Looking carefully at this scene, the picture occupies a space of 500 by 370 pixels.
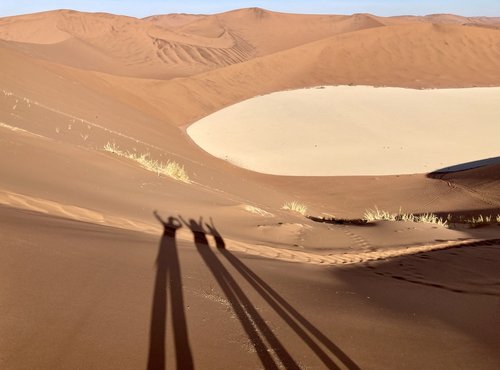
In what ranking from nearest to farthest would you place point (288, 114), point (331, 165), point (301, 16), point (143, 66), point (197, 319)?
point (197, 319) → point (331, 165) → point (288, 114) → point (143, 66) → point (301, 16)

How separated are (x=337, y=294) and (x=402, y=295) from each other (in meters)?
0.62

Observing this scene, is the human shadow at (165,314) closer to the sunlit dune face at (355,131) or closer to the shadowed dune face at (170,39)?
the sunlit dune face at (355,131)

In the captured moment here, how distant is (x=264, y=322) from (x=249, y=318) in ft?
0.33

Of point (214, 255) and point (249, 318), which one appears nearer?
point (249, 318)

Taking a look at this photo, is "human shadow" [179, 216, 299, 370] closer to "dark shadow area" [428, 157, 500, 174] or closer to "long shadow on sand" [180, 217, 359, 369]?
"long shadow on sand" [180, 217, 359, 369]

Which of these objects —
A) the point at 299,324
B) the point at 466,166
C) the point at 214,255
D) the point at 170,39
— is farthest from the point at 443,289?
the point at 170,39

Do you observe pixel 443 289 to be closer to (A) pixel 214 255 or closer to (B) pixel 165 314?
(A) pixel 214 255

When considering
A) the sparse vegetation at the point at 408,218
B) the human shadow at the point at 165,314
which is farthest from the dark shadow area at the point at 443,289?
the sparse vegetation at the point at 408,218

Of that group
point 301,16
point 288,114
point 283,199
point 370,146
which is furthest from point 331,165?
point 301,16

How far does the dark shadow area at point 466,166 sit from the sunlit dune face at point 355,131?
357 millimetres

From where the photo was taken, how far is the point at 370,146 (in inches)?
800

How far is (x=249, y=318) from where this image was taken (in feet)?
10.7

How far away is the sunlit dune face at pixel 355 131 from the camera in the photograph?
18453 mm

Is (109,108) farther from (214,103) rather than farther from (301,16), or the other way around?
(301,16)
